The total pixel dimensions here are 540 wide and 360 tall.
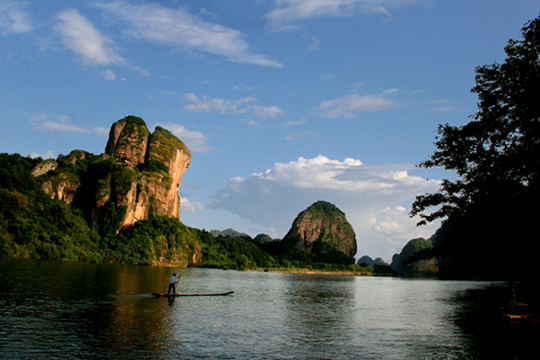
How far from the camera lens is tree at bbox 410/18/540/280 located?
72.9 ft

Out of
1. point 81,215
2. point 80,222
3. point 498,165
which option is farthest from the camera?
point 81,215

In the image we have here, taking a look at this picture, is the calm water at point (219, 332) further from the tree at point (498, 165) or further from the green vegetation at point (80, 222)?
the green vegetation at point (80, 222)

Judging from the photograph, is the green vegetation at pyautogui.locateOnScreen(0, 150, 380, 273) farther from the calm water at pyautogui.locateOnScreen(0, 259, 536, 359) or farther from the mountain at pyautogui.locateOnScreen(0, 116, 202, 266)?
the calm water at pyautogui.locateOnScreen(0, 259, 536, 359)

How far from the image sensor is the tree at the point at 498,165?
2223cm

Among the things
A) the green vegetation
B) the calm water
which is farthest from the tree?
the green vegetation

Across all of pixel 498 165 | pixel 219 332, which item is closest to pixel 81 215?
pixel 219 332

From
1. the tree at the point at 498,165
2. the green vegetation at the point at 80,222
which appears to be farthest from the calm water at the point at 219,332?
the green vegetation at the point at 80,222

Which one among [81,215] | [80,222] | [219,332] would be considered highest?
[81,215]

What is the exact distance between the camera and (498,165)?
80.1ft

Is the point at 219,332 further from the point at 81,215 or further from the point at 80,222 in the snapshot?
the point at 81,215

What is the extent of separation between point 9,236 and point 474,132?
420ft

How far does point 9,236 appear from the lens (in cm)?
11412

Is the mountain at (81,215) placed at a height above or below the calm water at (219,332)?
above

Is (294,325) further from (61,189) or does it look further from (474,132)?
(61,189)
